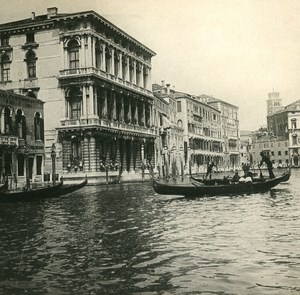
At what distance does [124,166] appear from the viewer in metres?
29.4

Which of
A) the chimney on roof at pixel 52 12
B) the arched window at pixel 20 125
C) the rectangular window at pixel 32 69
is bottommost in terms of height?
the arched window at pixel 20 125

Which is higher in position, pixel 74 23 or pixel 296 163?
pixel 74 23

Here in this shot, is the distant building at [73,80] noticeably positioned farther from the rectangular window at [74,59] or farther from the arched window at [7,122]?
the arched window at [7,122]

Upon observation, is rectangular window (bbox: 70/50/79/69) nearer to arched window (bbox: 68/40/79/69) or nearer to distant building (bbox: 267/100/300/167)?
arched window (bbox: 68/40/79/69)

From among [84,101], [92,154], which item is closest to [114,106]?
[84,101]

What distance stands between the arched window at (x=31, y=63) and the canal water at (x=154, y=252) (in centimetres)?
1721

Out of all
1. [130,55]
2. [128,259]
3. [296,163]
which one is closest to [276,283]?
[128,259]

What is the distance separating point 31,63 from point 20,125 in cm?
589

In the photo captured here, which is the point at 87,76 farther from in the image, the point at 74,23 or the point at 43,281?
the point at 43,281

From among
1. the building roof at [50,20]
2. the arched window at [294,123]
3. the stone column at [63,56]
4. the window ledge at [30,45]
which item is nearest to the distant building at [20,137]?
the stone column at [63,56]

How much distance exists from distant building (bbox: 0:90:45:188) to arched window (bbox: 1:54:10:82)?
160 inches

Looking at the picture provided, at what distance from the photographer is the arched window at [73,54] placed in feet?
85.6

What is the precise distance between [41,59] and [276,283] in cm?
2390

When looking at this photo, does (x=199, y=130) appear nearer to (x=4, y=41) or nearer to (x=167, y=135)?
(x=167, y=135)
